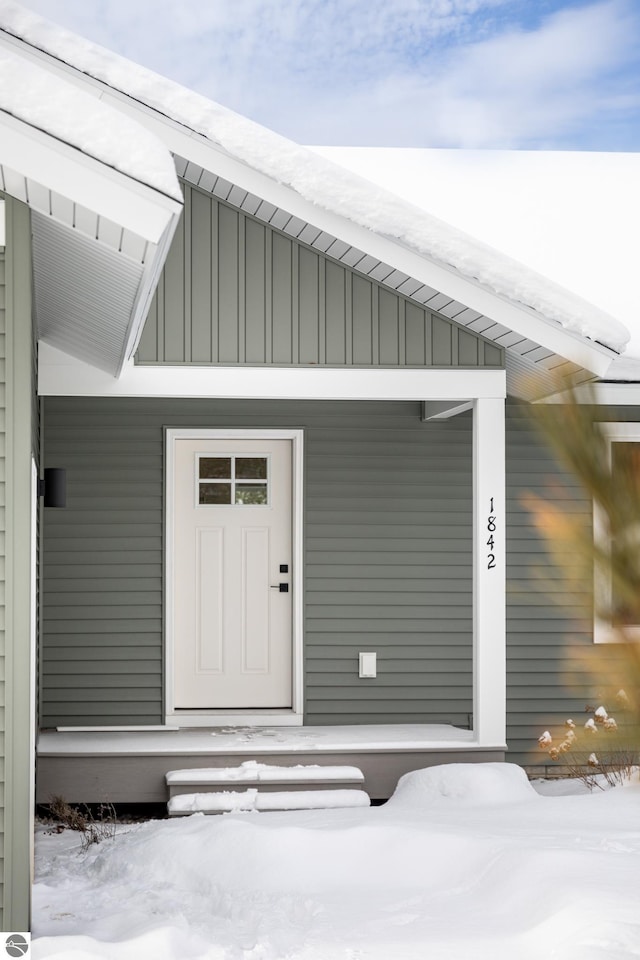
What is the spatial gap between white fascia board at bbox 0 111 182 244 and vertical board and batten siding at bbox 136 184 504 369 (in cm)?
248

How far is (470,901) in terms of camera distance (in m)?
4.14

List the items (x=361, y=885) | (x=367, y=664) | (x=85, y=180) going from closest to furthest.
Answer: (x=85, y=180) → (x=361, y=885) → (x=367, y=664)

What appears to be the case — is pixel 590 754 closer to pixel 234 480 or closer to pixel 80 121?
pixel 234 480

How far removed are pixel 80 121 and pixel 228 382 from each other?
8.61 ft

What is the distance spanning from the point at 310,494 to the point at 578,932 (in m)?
4.40

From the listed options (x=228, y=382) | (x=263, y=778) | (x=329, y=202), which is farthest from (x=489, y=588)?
(x=329, y=202)

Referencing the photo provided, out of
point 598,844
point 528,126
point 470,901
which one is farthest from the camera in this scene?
point 528,126

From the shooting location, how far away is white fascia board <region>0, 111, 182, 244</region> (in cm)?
346

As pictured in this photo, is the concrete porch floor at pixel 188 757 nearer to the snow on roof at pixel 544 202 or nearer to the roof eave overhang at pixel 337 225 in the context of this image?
the roof eave overhang at pixel 337 225

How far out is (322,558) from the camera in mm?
7516

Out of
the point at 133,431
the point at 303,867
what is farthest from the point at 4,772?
the point at 133,431

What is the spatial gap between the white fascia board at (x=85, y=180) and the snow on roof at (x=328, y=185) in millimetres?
2318

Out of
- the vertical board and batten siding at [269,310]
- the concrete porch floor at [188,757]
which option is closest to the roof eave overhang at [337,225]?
the vertical board and batten siding at [269,310]

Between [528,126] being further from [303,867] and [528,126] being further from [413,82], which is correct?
[303,867]
